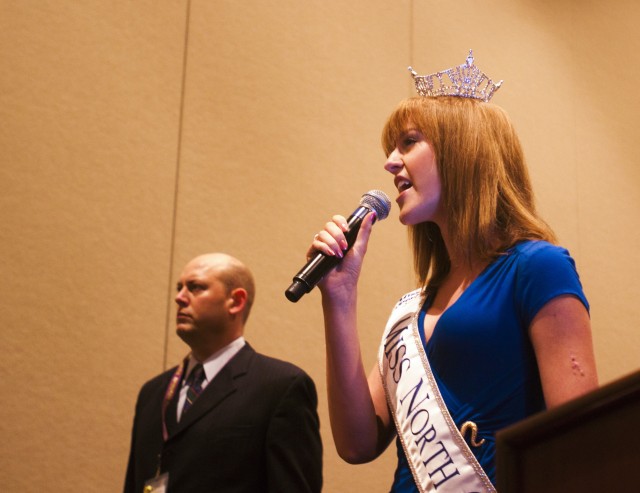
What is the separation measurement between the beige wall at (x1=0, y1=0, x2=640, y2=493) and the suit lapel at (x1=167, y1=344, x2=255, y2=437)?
753 mm

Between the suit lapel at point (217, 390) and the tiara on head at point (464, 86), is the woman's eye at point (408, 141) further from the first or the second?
the suit lapel at point (217, 390)

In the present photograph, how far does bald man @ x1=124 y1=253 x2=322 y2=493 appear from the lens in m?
2.44

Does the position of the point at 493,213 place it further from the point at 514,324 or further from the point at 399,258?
the point at 399,258

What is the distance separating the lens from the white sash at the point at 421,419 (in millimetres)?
1358

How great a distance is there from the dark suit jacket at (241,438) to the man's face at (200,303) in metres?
0.29

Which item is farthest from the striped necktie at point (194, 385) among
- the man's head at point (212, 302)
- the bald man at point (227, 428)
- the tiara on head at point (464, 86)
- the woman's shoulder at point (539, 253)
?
the woman's shoulder at point (539, 253)

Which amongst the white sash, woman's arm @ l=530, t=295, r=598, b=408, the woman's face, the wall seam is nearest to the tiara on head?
the woman's face

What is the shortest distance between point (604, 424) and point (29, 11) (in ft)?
10.8

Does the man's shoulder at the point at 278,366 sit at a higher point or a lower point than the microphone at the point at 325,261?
lower

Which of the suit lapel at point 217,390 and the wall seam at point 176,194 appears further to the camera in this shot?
the wall seam at point 176,194

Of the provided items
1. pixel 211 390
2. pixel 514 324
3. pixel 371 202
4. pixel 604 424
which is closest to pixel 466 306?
pixel 514 324

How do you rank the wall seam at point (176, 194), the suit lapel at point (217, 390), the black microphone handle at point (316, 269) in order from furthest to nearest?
the wall seam at point (176, 194)
the suit lapel at point (217, 390)
the black microphone handle at point (316, 269)

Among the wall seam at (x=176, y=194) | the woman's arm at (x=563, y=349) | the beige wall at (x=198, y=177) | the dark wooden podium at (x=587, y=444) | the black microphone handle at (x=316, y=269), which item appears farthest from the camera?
the wall seam at (x=176, y=194)

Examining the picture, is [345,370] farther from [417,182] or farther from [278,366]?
[278,366]
